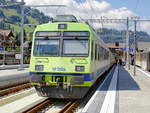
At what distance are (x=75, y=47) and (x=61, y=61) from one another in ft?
2.63

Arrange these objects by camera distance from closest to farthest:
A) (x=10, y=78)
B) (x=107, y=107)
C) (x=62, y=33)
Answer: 1. (x=107, y=107)
2. (x=62, y=33)
3. (x=10, y=78)

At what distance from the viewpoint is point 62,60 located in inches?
459

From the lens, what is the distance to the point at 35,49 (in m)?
12.2

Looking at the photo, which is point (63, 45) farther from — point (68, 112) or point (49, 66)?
point (68, 112)

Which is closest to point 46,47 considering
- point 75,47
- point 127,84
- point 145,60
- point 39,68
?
point 39,68

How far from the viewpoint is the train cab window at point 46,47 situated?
11.9 m

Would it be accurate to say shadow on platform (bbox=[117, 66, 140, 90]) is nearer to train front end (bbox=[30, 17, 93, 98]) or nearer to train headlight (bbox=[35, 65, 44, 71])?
train front end (bbox=[30, 17, 93, 98])

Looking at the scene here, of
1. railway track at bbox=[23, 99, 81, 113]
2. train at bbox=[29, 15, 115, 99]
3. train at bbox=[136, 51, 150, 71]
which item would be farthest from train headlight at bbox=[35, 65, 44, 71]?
train at bbox=[136, 51, 150, 71]

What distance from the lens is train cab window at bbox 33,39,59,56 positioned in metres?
11.9

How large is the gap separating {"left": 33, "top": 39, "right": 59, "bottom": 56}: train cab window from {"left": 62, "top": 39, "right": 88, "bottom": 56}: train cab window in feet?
1.20

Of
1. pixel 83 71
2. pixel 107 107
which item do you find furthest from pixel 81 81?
pixel 107 107

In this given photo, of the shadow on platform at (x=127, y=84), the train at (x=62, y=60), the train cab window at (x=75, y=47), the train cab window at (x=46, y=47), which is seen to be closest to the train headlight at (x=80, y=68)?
the train at (x=62, y=60)

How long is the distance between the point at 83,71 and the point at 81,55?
0.68 meters

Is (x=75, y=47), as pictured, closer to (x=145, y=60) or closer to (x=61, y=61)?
(x=61, y=61)
